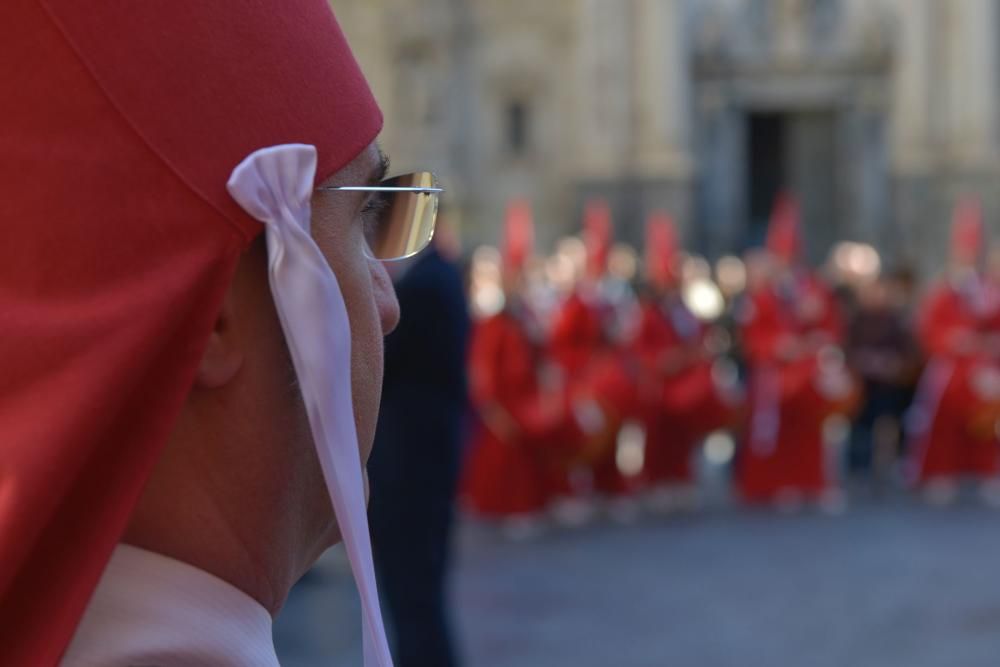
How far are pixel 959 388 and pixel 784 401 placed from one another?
142 cm

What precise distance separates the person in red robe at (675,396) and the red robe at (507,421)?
1.17 meters

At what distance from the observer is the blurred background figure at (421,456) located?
5051 millimetres

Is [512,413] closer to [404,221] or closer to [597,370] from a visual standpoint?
[597,370]

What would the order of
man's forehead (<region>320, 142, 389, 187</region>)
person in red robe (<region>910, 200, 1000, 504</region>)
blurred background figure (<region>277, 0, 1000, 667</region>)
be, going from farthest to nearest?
1. person in red robe (<region>910, 200, 1000, 504</region>)
2. blurred background figure (<region>277, 0, 1000, 667</region>)
3. man's forehead (<region>320, 142, 389, 187</region>)

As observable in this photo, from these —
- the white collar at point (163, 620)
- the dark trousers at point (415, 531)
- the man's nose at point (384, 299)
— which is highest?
the man's nose at point (384, 299)

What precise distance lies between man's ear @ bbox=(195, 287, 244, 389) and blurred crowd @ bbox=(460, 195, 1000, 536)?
872 cm

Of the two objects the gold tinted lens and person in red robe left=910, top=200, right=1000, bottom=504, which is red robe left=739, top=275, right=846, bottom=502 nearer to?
person in red robe left=910, top=200, right=1000, bottom=504

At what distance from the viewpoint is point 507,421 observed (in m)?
10.2

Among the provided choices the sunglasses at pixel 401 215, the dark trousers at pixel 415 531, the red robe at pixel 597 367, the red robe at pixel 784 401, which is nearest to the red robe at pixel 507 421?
the red robe at pixel 597 367

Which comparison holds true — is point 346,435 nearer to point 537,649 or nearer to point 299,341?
point 299,341

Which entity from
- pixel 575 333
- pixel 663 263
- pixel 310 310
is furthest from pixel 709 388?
pixel 310 310

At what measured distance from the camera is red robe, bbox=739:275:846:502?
11383 mm

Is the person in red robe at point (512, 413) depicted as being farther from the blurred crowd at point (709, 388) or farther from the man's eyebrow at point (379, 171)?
the man's eyebrow at point (379, 171)

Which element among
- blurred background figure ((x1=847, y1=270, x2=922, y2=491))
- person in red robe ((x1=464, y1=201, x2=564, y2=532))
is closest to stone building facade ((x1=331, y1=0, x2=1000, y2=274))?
blurred background figure ((x1=847, y1=270, x2=922, y2=491))
